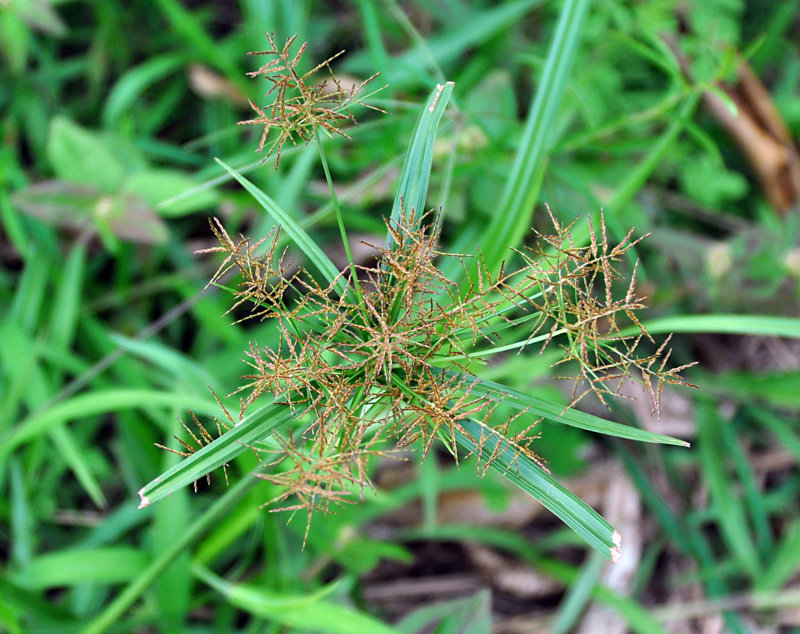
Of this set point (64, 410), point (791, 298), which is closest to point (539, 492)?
point (64, 410)

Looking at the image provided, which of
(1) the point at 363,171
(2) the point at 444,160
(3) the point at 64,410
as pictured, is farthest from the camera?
(1) the point at 363,171

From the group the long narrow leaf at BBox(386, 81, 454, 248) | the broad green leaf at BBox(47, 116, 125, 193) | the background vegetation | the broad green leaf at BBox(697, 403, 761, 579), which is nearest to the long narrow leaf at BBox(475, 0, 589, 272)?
the background vegetation

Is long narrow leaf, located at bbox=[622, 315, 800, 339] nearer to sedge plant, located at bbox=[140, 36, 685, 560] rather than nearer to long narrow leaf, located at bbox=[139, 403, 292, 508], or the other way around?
sedge plant, located at bbox=[140, 36, 685, 560]

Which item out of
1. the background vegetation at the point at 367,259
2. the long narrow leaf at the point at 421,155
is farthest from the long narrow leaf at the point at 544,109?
the long narrow leaf at the point at 421,155

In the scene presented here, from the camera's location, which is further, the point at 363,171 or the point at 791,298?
the point at 363,171

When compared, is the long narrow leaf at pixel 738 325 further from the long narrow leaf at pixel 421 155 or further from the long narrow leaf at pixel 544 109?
the long narrow leaf at pixel 421 155

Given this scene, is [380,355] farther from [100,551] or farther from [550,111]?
[100,551]
